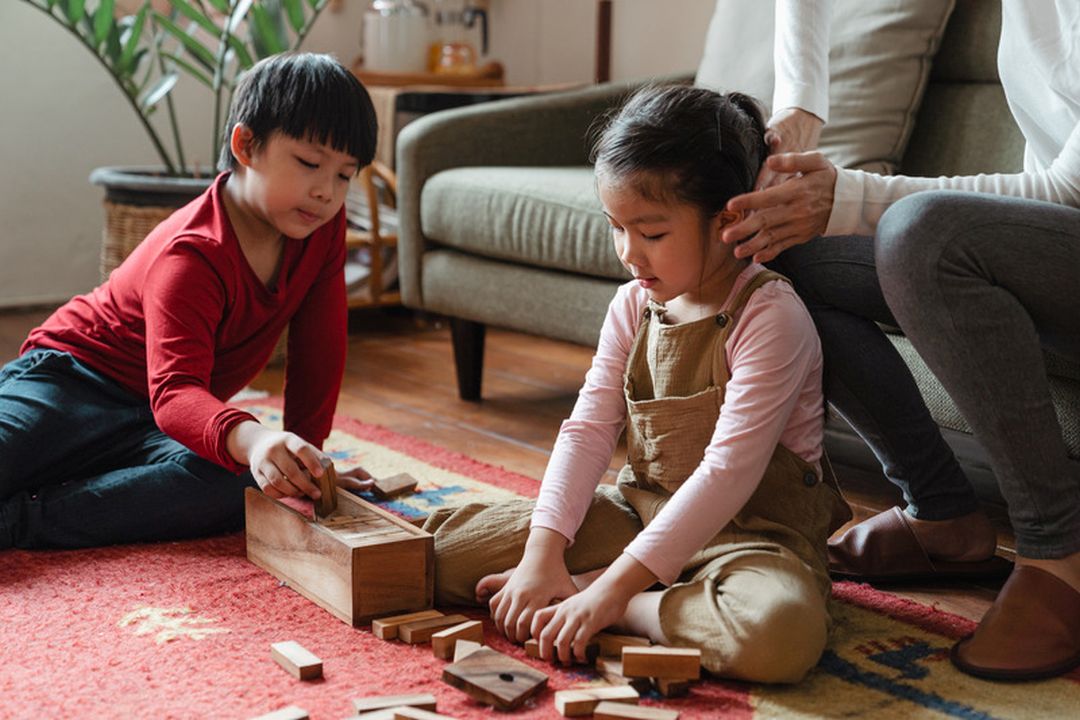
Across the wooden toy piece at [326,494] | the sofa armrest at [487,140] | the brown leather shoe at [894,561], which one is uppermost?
the sofa armrest at [487,140]

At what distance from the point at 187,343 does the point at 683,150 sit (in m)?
0.64

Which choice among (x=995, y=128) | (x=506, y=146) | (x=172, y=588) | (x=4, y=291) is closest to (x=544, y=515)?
(x=172, y=588)

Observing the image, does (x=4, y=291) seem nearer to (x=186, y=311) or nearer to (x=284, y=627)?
(x=186, y=311)

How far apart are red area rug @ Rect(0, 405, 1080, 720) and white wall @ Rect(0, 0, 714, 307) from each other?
6.40 ft

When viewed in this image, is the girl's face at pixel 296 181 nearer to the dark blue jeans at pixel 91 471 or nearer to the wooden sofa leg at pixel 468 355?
the dark blue jeans at pixel 91 471

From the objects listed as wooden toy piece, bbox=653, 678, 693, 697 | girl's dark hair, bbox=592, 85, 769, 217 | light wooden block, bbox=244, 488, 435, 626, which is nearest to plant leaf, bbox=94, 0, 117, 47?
light wooden block, bbox=244, 488, 435, 626

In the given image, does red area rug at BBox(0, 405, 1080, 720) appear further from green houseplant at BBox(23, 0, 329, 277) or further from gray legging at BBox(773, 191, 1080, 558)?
green houseplant at BBox(23, 0, 329, 277)

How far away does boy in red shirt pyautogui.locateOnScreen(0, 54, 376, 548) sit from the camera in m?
1.47

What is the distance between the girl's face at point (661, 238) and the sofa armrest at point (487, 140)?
1112 mm

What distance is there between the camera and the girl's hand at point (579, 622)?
1.12 m

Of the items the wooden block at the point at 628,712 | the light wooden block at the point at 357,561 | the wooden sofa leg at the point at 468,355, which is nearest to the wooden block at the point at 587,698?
the wooden block at the point at 628,712

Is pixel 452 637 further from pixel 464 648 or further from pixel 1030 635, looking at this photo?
pixel 1030 635

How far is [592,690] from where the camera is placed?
1.05 meters

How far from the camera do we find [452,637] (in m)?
1.15
